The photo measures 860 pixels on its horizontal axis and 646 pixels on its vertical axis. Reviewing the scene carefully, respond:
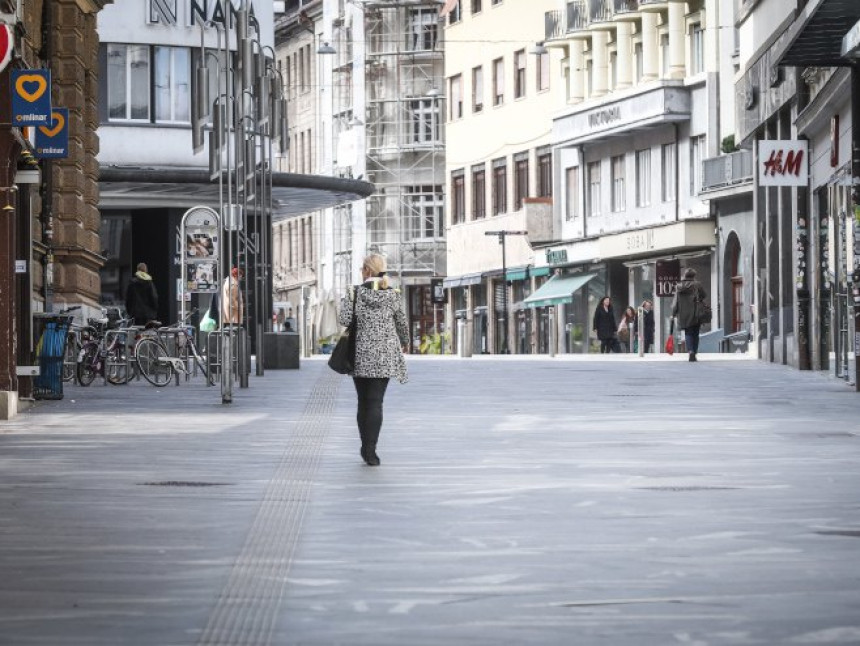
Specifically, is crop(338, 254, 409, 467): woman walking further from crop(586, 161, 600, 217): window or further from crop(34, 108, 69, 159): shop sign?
crop(586, 161, 600, 217): window

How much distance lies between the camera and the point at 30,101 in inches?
991

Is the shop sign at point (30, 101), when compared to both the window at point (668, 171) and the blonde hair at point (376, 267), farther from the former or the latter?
the window at point (668, 171)

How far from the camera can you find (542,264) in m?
86.8

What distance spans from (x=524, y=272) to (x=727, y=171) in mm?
20992

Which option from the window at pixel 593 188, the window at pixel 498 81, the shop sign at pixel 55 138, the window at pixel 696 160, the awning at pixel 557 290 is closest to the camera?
the shop sign at pixel 55 138

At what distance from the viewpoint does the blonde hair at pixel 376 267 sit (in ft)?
61.9

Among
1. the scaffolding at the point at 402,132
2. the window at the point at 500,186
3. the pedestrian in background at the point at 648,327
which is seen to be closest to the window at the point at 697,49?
the pedestrian in background at the point at 648,327

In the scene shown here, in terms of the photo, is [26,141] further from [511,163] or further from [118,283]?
[511,163]

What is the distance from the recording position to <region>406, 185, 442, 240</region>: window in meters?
102

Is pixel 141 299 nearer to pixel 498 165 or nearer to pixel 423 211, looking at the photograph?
pixel 498 165

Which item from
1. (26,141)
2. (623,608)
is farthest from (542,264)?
(623,608)

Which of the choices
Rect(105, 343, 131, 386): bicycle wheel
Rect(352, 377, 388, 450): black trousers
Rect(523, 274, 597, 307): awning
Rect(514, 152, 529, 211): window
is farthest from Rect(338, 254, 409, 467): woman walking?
Rect(514, 152, 529, 211): window

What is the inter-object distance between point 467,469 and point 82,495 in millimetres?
3276

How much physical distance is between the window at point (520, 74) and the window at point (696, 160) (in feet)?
51.6
